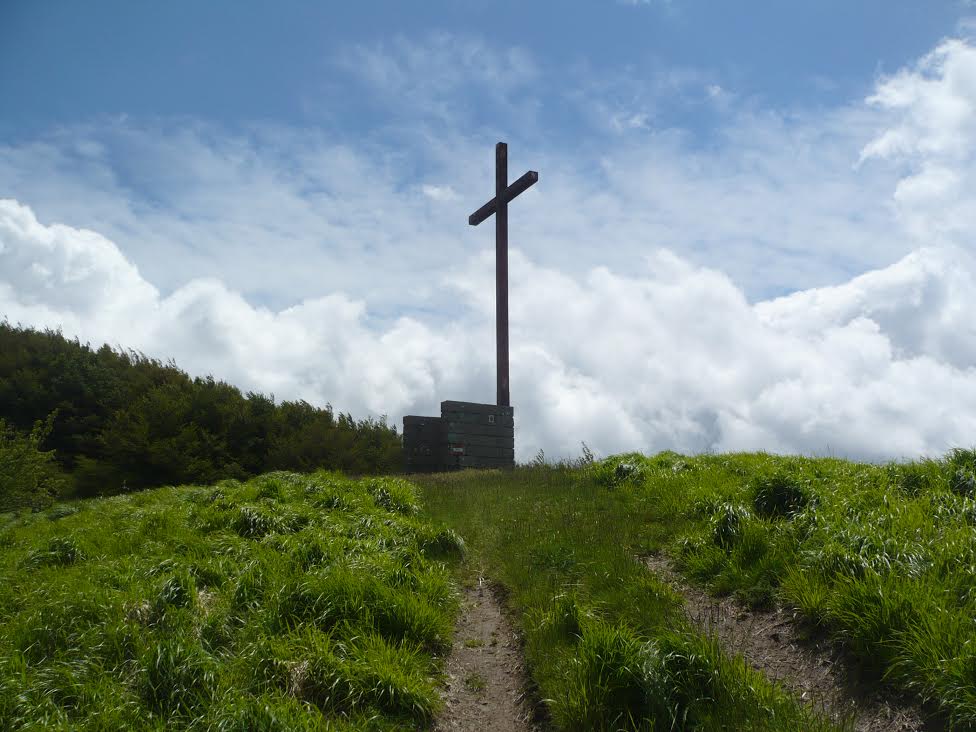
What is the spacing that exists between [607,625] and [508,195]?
15304mm

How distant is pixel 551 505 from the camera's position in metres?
10.7

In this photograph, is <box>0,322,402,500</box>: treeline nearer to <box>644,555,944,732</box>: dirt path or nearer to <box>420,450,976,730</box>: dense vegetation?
<box>420,450,976,730</box>: dense vegetation

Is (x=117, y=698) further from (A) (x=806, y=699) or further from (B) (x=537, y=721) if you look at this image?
(A) (x=806, y=699)

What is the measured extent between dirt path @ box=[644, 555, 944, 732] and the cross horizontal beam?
45.5 ft

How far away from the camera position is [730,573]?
22.6 feet

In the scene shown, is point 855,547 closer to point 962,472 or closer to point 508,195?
point 962,472

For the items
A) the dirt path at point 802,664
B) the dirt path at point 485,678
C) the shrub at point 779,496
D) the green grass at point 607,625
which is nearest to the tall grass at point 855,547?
the shrub at point 779,496

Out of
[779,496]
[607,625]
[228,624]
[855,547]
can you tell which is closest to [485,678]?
[607,625]

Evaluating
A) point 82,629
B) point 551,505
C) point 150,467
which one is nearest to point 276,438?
point 150,467

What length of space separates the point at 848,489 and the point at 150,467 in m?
19.9

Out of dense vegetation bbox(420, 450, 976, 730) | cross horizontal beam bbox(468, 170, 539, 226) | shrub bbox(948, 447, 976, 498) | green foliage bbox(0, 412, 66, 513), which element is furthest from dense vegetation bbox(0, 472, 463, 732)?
cross horizontal beam bbox(468, 170, 539, 226)

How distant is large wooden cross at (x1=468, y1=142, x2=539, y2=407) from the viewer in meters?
18.8

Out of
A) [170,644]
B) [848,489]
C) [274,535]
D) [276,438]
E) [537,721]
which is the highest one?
[276,438]

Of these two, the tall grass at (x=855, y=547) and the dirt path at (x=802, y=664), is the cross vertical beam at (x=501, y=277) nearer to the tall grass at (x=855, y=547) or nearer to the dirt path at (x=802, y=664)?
the tall grass at (x=855, y=547)
